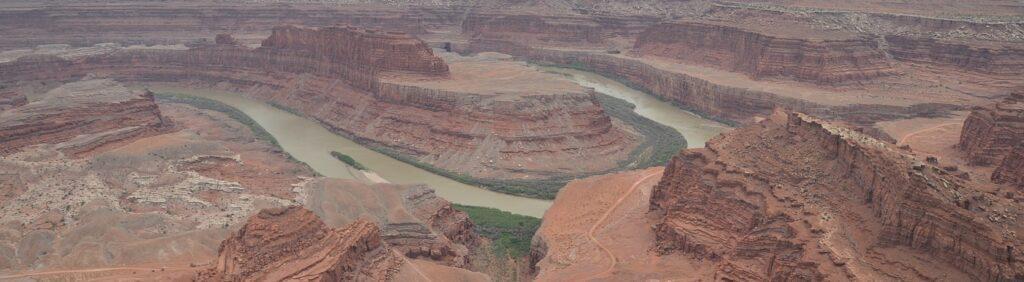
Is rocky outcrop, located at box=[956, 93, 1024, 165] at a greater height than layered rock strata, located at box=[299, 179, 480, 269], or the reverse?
rocky outcrop, located at box=[956, 93, 1024, 165]

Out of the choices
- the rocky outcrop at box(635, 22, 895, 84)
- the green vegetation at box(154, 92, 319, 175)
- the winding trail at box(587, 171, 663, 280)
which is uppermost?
the rocky outcrop at box(635, 22, 895, 84)

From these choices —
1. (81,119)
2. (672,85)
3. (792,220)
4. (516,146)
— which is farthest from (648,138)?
(81,119)

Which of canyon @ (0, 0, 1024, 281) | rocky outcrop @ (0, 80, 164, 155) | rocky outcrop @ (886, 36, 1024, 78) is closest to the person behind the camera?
canyon @ (0, 0, 1024, 281)

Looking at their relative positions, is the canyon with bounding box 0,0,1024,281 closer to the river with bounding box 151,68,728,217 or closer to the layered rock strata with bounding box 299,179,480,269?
the layered rock strata with bounding box 299,179,480,269

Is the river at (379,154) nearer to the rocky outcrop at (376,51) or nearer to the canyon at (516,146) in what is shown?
the canyon at (516,146)

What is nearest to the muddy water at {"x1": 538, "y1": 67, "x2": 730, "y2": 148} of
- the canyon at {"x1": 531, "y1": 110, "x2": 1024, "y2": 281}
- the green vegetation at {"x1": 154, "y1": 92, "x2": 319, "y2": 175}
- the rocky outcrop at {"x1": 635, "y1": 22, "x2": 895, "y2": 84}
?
the rocky outcrop at {"x1": 635, "y1": 22, "x2": 895, "y2": 84}

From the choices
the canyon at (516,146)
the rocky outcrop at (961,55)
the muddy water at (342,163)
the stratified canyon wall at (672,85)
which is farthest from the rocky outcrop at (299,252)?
the rocky outcrop at (961,55)

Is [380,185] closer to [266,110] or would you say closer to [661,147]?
[661,147]
